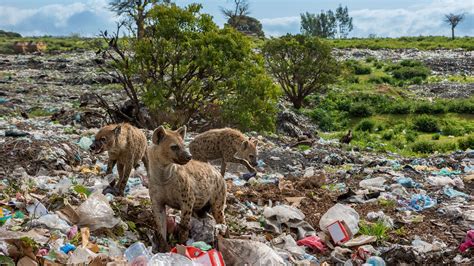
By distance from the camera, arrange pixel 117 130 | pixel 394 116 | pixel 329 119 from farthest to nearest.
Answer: pixel 394 116 < pixel 329 119 < pixel 117 130

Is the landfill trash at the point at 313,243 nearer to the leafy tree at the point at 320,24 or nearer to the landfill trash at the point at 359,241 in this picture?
the landfill trash at the point at 359,241

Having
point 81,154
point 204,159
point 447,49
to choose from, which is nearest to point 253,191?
point 204,159

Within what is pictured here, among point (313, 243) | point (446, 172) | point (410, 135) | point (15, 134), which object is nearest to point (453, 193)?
point (446, 172)

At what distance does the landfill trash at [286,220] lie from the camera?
6551 millimetres

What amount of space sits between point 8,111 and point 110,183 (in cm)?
1127

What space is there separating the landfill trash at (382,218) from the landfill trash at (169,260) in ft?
10.0

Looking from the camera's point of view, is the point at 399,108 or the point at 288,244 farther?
the point at 399,108

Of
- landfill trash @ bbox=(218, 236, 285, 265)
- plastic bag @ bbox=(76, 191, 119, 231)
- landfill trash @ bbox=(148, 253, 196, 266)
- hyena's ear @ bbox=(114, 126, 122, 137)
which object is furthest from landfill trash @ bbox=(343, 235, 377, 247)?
hyena's ear @ bbox=(114, 126, 122, 137)

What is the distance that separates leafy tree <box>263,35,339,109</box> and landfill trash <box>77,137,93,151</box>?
51.2ft

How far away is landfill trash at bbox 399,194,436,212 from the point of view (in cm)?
786

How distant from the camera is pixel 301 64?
82.2 feet

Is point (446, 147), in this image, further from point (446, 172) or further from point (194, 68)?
point (194, 68)

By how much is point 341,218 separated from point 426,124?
15152 millimetres

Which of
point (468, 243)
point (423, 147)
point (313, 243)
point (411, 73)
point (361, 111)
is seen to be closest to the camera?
point (468, 243)
